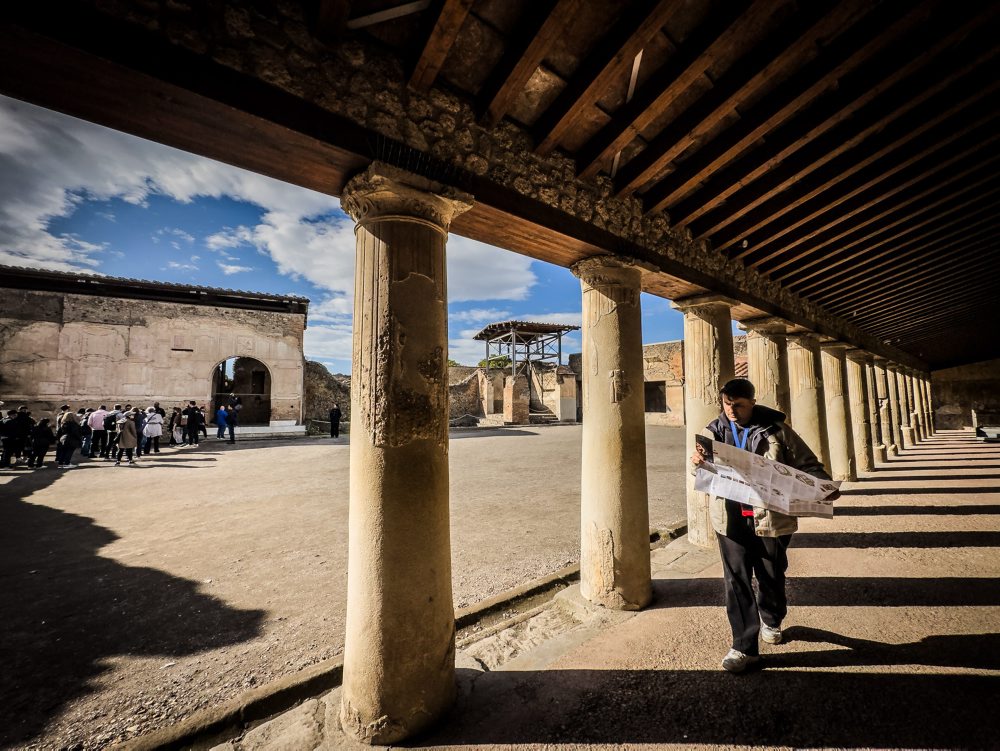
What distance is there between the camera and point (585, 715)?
222cm

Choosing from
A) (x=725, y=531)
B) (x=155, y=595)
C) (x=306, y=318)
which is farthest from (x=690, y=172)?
(x=306, y=318)

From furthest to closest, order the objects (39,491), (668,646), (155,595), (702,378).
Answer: (39,491), (702,378), (155,595), (668,646)

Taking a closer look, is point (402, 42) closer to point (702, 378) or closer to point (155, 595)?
point (702, 378)

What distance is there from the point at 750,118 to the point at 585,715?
3.86 meters

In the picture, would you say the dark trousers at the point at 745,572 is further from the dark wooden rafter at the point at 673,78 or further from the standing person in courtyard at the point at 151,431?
the standing person in courtyard at the point at 151,431

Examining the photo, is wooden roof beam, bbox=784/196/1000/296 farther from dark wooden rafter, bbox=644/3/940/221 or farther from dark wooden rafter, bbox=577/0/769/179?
dark wooden rafter, bbox=577/0/769/179

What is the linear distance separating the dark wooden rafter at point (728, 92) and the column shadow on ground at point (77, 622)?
4488 millimetres

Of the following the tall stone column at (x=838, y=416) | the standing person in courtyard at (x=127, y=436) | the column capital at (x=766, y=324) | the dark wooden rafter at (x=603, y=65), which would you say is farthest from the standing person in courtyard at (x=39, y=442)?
the tall stone column at (x=838, y=416)

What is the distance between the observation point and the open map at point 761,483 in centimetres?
228

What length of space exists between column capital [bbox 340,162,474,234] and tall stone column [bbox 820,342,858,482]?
899 cm

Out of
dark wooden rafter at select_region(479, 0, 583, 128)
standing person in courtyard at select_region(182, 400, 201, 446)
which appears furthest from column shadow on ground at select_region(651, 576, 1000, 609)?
standing person in courtyard at select_region(182, 400, 201, 446)

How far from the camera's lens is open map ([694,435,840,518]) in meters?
2.28

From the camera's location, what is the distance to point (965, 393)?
21516 millimetres

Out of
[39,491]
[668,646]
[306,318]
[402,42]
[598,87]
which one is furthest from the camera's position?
[306,318]
